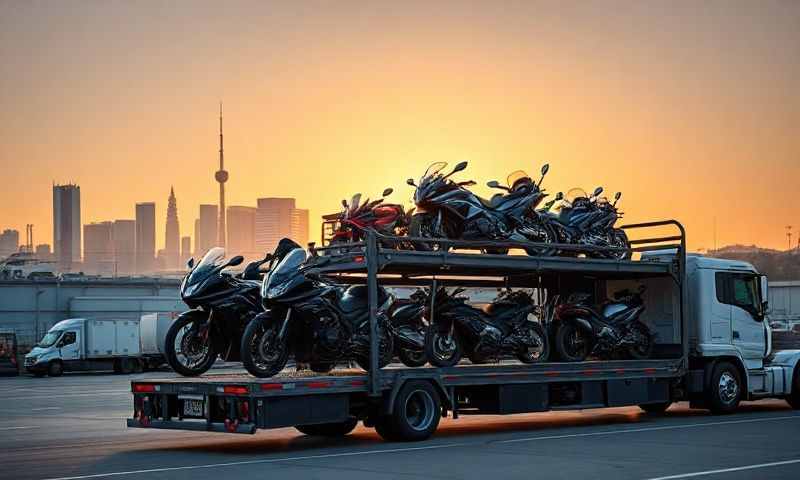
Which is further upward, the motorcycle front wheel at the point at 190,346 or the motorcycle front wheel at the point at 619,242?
the motorcycle front wheel at the point at 619,242

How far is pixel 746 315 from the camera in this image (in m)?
21.1

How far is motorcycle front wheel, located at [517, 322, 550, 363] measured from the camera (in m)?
18.7

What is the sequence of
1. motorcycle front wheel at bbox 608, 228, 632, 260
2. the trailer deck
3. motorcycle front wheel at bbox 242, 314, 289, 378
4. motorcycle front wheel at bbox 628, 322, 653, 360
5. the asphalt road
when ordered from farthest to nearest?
motorcycle front wheel at bbox 628, 322, 653, 360 → motorcycle front wheel at bbox 608, 228, 632, 260 → motorcycle front wheel at bbox 242, 314, 289, 378 → the trailer deck → the asphalt road

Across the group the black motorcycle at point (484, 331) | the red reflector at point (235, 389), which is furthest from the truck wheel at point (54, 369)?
the red reflector at point (235, 389)

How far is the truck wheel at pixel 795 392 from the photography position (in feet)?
70.7

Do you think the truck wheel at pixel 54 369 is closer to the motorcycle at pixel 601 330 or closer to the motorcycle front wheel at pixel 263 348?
the motorcycle at pixel 601 330

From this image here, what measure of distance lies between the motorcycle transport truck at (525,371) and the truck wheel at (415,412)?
19 millimetres

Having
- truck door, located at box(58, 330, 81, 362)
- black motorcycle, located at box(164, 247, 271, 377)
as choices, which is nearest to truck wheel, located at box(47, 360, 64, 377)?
truck door, located at box(58, 330, 81, 362)

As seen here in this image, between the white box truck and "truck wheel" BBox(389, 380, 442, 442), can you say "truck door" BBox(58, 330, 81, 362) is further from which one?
"truck wheel" BBox(389, 380, 442, 442)

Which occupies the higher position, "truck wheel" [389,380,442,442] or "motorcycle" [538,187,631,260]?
"motorcycle" [538,187,631,260]

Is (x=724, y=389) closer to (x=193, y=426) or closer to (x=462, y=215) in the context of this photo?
(x=462, y=215)

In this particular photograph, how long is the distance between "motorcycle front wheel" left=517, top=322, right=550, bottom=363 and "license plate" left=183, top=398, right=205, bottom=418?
5.83 meters

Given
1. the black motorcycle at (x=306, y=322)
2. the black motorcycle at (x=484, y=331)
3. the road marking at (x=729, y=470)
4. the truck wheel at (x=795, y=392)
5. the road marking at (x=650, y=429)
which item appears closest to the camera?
the road marking at (x=729, y=470)

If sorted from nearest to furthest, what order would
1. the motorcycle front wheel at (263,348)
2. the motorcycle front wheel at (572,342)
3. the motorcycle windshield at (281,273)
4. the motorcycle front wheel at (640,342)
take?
the motorcycle front wheel at (263,348) → the motorcycle windshield at (281,273) → the motorcycle front wheel at (572,342) → the motorcycle front wheel at (640,342)
